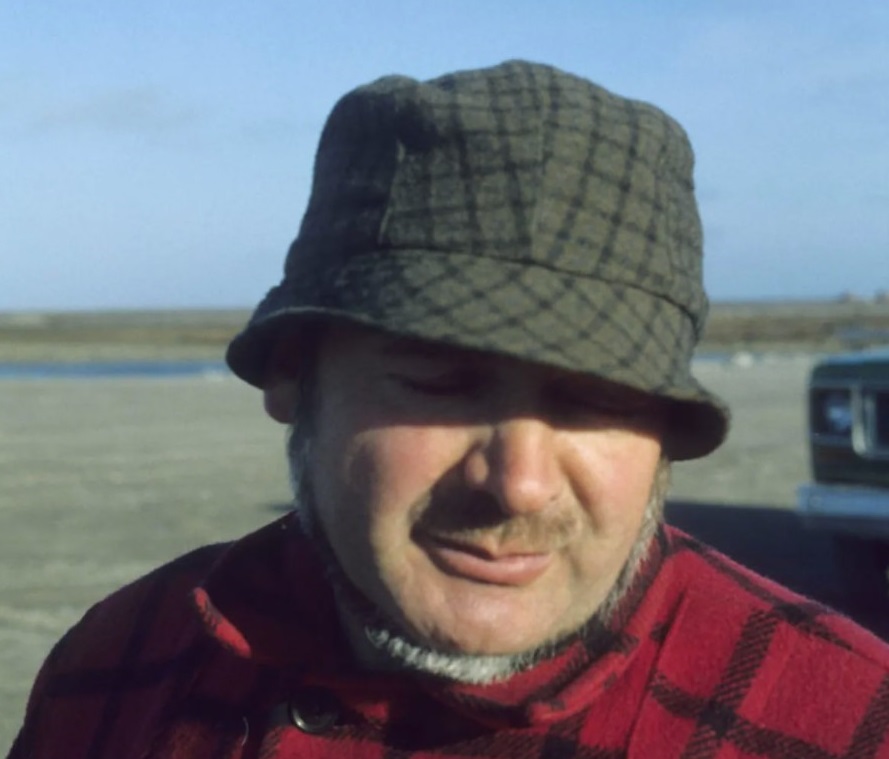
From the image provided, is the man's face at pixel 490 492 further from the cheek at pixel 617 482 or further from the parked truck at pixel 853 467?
the parked truck at pixel 853 467

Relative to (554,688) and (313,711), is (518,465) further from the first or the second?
(313,711)

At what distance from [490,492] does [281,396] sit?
478 mm

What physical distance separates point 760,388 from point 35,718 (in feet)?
72.3

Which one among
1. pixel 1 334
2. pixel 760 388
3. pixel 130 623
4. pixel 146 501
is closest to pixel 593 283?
pixel 130 623

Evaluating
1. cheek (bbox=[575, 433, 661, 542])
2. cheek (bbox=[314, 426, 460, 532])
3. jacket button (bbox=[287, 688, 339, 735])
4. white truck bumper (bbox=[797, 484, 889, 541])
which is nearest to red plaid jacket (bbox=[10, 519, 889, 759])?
jacket button (bbox=[287, 688, 339, 735])

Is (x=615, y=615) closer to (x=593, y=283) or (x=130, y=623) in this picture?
(x=593, y=283)

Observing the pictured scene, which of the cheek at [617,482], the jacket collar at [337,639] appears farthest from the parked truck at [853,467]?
the cheek at [617,482]

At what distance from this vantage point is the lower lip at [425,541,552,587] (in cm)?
174

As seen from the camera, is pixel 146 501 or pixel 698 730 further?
pixel 146 501

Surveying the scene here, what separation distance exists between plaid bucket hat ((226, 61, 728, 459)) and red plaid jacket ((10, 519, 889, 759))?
25cm

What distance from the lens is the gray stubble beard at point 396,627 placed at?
1.76 metres

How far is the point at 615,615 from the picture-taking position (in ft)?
5.98

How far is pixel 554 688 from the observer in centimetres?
177

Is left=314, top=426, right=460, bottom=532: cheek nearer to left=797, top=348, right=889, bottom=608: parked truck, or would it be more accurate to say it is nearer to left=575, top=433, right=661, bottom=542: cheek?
left=575, top=433, right=661, bottom=542: cheek
